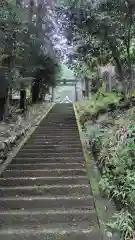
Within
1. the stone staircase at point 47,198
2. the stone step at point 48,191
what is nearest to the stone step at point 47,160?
the stone staircase at point 47,198

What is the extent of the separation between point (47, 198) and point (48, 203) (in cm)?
11

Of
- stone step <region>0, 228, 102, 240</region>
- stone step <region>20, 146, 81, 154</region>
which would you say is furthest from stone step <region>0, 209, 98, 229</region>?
stone step <region>20, 146, 81, 154</region>

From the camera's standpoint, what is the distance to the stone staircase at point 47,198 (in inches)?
135

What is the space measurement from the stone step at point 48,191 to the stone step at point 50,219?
20.5 inches

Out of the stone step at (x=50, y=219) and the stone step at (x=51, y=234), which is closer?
the stone step at (x=51, y=234)

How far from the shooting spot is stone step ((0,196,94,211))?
4016 mm

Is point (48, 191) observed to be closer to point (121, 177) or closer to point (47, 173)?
point (47, 173)

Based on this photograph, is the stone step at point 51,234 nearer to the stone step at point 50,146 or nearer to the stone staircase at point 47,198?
the stone staircase at point 47,198

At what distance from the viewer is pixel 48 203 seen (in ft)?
13.4

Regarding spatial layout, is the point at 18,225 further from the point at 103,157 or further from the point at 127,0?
the point at 127,0

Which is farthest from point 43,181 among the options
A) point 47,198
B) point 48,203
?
point 48,203

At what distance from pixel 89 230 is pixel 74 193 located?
1007 mm

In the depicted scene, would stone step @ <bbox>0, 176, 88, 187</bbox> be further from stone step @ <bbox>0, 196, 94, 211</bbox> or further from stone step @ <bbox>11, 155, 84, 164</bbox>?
stone step @ <bbox>11, 155, 84, 164</bbox>

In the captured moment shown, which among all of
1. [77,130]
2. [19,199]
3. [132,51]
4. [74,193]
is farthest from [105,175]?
[132,51]
